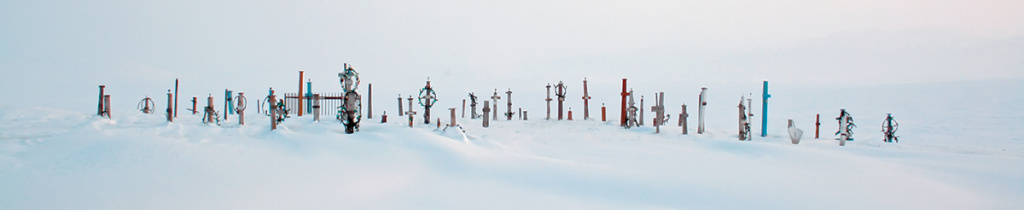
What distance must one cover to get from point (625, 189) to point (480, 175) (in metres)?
1.64

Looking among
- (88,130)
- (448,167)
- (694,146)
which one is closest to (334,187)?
(448,167)

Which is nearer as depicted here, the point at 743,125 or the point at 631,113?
the point at 743,125

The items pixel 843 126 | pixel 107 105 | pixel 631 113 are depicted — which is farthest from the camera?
pixel 631 113

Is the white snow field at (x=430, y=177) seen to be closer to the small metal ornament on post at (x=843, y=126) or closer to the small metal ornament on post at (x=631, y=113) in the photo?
the small metal ornament on post at (x=843, y=126)

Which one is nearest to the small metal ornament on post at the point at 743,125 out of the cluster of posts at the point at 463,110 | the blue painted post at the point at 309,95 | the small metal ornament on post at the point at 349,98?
the cluster of posts at the point at 463,110

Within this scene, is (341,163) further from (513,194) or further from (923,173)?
(923,173)

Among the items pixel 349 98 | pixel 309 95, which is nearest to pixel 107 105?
pixel 309 95

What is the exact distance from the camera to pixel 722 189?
17.6 feet

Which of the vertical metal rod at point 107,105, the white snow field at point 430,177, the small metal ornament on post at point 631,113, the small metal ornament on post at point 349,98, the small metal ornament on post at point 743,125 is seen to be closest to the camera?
the white snow field at point 430,177

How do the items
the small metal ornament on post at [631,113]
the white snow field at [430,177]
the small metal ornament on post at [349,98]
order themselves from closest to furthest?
the white snow field at [430,177], the small metal ornament on post at [349,98], the small metal ornament on post at [631,113]

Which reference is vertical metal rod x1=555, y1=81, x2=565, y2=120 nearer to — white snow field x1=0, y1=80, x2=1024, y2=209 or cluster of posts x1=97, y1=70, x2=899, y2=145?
cluster of posts x1=97, y1=70, x2=899, y2=145

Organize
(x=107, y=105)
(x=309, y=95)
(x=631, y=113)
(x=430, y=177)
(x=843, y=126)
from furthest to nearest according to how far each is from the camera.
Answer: (x=309, y=95) → (x=631, y=113) → (x=107, y=105) → (x=843, y=126) → (x=430, y=177)

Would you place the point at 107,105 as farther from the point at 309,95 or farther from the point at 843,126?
the point at 843,126

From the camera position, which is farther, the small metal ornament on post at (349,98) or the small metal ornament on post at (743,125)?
the small metal ornament on post at (743,125)
